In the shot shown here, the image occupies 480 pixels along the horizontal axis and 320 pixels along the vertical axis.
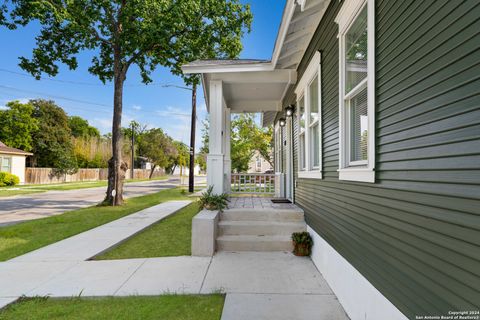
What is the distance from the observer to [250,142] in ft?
67.3

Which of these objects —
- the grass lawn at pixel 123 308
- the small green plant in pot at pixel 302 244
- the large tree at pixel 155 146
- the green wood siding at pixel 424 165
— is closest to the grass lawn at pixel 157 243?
the grass lawn at pixel 123 308

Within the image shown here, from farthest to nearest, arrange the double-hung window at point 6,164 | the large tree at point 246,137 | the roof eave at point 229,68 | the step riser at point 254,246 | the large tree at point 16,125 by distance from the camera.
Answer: the large tree at point 16,125 < the double-hung window at point 6,164 < the large tree at point 246,137 < the roof eave at point 229,68 < the step riser at point 254,246

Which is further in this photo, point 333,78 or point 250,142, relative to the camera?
point 250,142

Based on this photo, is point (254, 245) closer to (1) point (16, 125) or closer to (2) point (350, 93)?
(2) point (350, 93)

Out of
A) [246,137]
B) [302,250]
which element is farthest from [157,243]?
[246,137]

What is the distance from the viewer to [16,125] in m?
28.4

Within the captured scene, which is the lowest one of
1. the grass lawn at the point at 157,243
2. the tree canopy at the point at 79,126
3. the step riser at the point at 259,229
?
the grass lawn at the point at 157,243

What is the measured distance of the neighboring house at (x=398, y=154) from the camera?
54.4 inches

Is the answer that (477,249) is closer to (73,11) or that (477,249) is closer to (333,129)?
(333,129)

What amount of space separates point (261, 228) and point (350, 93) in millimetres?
2974

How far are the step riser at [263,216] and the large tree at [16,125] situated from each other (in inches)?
1273

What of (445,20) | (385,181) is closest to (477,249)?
(385,181)

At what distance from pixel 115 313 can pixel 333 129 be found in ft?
10.6

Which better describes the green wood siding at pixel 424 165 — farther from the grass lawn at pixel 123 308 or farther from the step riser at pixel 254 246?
the step riser at pixel 254 246
